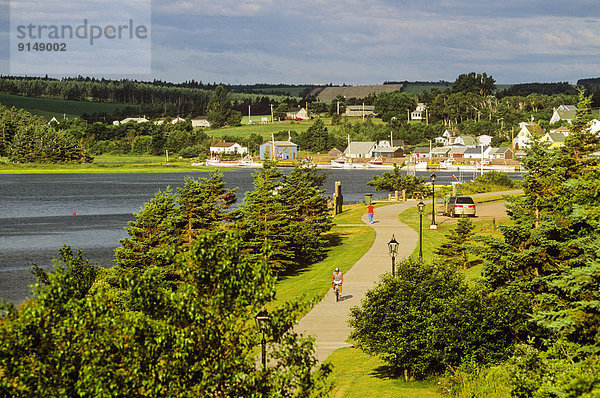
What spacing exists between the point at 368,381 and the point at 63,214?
242 feet

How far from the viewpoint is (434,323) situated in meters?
21.0

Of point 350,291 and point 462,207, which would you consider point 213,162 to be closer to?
point 462,207

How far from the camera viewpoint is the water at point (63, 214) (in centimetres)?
5325

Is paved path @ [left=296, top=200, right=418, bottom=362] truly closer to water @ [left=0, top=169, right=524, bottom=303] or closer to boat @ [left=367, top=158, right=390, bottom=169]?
water @ [left=0, top=169, right=524, bottom=303]

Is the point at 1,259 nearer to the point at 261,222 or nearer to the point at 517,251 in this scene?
the point at 261,222

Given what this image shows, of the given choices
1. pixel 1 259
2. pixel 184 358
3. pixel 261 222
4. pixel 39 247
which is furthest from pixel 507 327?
pixel 39 247

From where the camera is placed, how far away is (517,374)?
1453 centimetres

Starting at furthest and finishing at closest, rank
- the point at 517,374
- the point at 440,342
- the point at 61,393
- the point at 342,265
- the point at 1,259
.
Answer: the point at 1,259 < the point at 342,265 < the point at 440,342 < the point at 517,374 < the point at 61,393

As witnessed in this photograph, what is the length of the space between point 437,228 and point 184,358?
39560 millimetres

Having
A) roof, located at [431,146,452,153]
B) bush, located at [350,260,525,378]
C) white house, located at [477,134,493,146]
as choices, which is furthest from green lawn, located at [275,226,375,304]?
white house, located at [477,134,493,146]

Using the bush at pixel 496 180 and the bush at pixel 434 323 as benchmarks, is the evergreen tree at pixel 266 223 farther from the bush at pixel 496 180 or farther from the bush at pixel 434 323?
the bush at pixel 496 180

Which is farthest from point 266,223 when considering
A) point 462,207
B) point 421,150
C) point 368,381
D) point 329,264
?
point 421,150

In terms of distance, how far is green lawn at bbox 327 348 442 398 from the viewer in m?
20.2

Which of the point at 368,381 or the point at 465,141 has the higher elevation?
the point at 465,141
